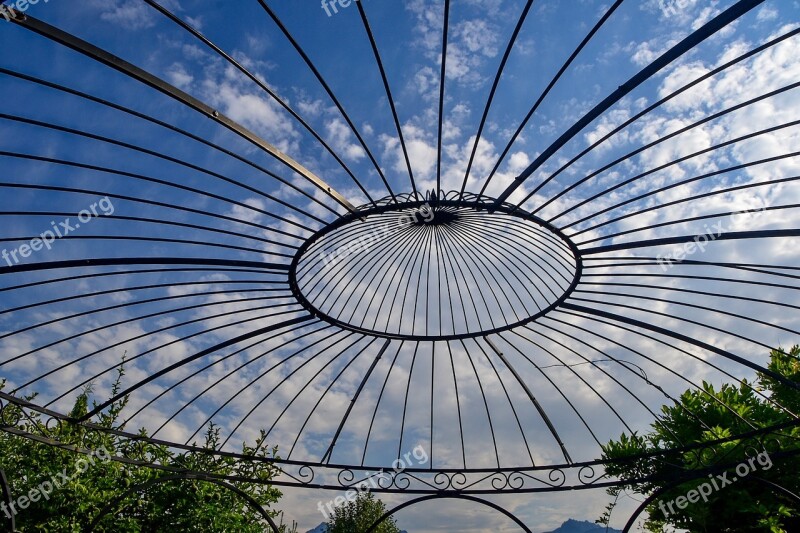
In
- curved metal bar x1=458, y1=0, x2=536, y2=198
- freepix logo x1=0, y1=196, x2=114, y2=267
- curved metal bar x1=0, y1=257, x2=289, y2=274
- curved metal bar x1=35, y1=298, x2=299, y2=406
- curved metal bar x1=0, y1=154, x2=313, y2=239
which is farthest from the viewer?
curved metal bar x1=35, y1=298, x2=299, y2=406

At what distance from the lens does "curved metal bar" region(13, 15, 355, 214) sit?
4.38m

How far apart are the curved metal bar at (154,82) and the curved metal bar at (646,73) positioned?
9.18 feet

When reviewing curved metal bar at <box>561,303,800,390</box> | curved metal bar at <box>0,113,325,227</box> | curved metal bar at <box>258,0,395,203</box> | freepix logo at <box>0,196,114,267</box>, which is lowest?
curved metal bar at <box>561,303,800,390</box>

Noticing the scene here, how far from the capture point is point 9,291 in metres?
8.08

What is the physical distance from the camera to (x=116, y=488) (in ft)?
42.4

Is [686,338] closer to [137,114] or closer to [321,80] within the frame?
[321,80]

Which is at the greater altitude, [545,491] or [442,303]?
[442,303]

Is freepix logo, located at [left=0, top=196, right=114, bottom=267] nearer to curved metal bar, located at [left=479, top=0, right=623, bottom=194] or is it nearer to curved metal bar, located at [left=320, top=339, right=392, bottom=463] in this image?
curved metal bar, located at [left=479, top=0, right=623, bottom=194]

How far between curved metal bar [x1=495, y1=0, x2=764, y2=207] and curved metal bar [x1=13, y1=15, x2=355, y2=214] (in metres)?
2.80

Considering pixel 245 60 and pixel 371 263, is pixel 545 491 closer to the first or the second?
pixel 371 263

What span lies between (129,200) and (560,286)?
7.04 m

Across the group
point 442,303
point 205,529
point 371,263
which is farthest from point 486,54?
point 205,529

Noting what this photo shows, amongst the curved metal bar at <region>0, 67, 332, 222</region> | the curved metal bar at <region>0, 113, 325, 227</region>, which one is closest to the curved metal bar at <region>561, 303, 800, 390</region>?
the curved metal bar at <region>0, 113, 325, 227</region>

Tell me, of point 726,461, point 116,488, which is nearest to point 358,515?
point 116,488
